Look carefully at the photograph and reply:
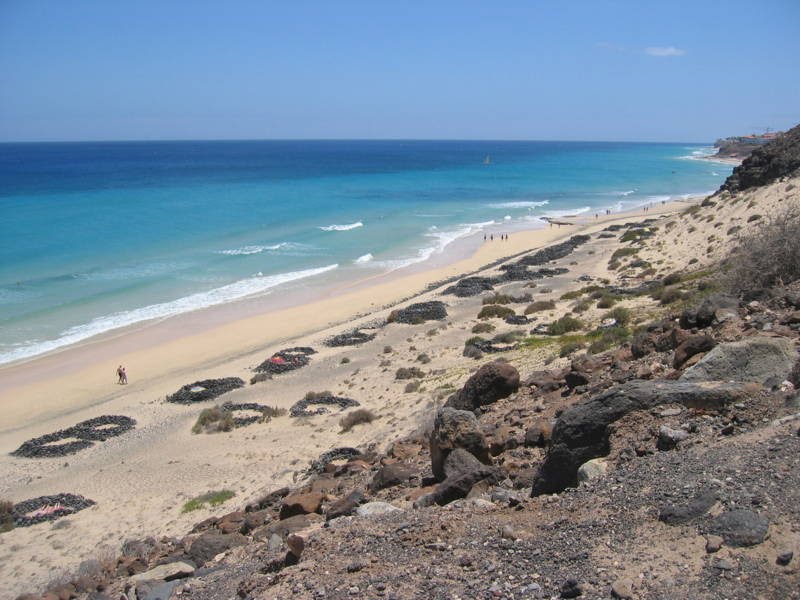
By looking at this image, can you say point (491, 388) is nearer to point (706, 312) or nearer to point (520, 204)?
point (706, 312)

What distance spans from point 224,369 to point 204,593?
19298 millimetres

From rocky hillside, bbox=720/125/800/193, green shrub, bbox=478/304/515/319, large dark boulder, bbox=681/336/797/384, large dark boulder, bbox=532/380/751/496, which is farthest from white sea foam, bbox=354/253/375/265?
large dark boulder, bbox=532/380/751/496

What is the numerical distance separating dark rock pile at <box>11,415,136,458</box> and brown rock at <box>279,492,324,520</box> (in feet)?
38.7

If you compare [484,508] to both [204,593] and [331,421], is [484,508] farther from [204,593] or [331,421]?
[331,421]

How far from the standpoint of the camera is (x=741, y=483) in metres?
5.79

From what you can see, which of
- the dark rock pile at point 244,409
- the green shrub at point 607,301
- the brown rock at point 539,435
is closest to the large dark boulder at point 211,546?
the brown rock at point 539,435

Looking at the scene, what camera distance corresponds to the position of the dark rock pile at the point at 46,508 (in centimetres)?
1458

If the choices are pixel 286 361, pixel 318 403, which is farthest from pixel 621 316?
pixel 286 361

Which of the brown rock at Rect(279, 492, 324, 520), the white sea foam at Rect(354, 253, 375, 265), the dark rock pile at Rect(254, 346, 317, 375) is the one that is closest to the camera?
the brown rock at Rect(279, 492, 324, 520)

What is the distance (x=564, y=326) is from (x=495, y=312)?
19.5 ft

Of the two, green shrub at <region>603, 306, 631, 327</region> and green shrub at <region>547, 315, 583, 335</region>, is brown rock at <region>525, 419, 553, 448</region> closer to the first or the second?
green shrub at <region>603, 306, 631, 327</region>

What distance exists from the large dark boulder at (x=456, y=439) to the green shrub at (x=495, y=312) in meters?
18.1

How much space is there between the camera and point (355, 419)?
56.5ft

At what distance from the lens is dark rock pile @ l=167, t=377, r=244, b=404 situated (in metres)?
22.4
